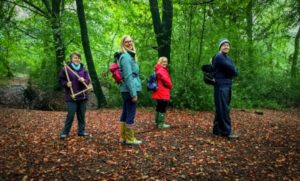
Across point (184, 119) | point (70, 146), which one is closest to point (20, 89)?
point (184, 119)

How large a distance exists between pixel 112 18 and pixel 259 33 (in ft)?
25.8

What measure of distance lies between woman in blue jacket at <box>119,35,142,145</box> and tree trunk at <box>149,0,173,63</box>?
20.1 feet

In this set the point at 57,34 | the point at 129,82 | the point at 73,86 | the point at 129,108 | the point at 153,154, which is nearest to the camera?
the point at 153,154

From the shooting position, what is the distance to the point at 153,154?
662 cm

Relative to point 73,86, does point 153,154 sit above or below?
below

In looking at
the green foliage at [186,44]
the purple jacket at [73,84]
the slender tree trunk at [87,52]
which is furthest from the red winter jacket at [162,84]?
the slender tree trunk at [87,52]

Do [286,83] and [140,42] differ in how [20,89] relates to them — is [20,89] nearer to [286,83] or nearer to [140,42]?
[140,42]

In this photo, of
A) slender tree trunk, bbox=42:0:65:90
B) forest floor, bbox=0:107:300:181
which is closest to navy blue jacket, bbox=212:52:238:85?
forest floor, bbox=0:107:300:181

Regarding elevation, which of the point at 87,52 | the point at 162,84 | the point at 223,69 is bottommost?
the point at 162,84

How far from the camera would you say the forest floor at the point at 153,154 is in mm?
5504

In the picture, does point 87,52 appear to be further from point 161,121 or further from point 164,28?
point 161,121

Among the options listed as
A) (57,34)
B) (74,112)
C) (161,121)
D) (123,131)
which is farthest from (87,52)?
(123,131)

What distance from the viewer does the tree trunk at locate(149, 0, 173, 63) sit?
512 inches

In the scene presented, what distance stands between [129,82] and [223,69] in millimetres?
2494
